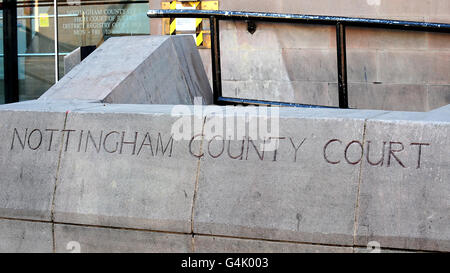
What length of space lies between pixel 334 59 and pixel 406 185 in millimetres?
5863

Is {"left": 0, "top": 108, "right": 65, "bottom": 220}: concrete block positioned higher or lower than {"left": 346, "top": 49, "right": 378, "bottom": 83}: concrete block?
lower

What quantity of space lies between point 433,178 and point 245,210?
1.08 meters

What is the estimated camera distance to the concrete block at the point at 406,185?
3.74 metres

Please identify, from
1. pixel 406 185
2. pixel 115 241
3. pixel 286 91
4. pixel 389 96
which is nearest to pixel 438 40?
pixel 389 96

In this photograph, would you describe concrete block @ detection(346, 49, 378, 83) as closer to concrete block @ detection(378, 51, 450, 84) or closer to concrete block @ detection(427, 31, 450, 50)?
concrete block @ detection(378, 51, 450, 84)

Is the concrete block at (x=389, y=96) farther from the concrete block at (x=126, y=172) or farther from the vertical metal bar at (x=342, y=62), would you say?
the concrete block at (x=126, y=172)

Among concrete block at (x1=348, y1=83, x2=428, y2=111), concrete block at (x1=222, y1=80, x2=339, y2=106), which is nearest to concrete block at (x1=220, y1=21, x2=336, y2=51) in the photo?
concrete block at (x1=222, y1=80, x2=339, y2=106)

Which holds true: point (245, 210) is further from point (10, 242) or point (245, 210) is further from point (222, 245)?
point (10, 242)

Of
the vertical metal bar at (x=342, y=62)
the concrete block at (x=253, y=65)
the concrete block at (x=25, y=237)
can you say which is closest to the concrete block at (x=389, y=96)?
the concrete block at (x=253, y=65)

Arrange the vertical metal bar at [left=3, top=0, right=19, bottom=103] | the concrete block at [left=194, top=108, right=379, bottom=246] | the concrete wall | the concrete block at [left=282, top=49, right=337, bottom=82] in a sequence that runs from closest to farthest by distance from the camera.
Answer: the concrete block at [left=194, top=108, right=379, bottom=246]
the concrete wall
the concrete block at [left=282, top=49, right=337, bottom=82]
the vertical metal bar at [left=3, top=0, right=19, bottom=103]

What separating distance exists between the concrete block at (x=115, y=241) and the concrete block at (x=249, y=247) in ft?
Result: 0.32

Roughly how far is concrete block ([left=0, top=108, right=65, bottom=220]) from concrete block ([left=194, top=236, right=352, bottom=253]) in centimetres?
109

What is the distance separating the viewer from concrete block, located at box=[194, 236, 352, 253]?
3.96m
